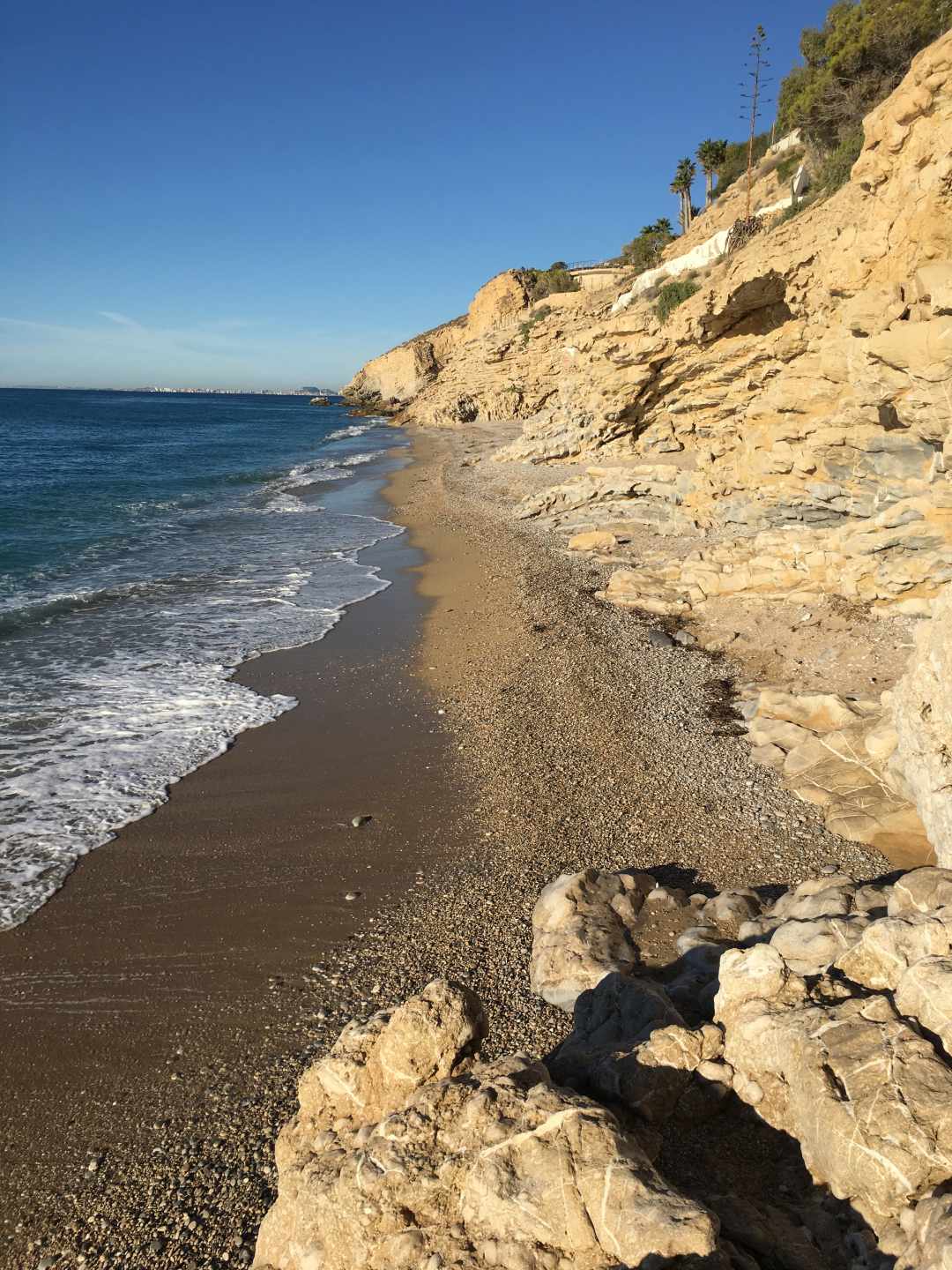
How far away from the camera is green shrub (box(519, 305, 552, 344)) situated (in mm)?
57147

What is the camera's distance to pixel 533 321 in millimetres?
59750

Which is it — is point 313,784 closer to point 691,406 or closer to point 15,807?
point 15,807

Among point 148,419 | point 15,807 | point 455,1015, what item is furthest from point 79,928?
point 148,419

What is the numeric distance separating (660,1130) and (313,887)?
4.95m

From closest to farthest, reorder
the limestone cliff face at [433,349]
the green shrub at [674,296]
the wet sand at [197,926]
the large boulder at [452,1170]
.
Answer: the large boulder at [452,1170]
the wet sand at [197,926]
the green shrub at [674,296]
the limestone cliff face at [433,349]

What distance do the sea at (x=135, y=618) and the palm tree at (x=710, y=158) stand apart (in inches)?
1496

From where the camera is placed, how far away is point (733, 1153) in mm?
3768

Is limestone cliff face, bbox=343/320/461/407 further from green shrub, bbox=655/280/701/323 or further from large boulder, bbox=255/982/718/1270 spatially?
large boulder, bbox=255/982/718/1270

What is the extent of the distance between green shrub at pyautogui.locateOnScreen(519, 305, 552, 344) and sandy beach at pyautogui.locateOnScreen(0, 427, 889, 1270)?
4971 centimetres

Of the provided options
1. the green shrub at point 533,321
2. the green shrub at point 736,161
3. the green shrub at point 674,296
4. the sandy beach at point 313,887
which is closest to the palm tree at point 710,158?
the green shrub at point 736,161

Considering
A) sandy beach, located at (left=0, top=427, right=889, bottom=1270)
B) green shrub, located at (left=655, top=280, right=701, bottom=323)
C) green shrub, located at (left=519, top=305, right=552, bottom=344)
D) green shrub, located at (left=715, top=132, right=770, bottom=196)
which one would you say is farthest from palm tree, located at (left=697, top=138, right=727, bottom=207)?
sandy beach, located at (left=0, top=427, right=889, bottom=1270)

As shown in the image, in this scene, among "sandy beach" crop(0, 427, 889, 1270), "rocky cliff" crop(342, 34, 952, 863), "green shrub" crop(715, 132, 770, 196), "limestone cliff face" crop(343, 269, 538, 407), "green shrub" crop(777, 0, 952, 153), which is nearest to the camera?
"sandy beach" crop(0, 427, 889, 1270)

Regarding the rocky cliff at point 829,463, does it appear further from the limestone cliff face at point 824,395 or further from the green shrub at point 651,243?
the green shrub at point 651,243

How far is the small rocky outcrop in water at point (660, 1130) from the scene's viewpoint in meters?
2.91
